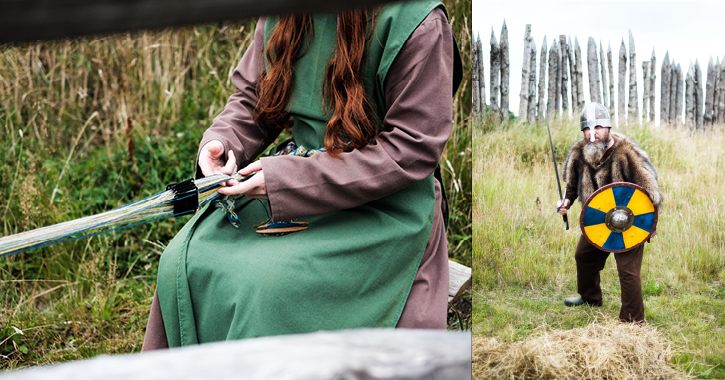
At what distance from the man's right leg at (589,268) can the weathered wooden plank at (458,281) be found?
1027 mm

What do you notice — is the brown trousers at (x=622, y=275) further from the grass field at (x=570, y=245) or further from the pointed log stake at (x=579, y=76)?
the pointed log stake at (x=579, y=76)

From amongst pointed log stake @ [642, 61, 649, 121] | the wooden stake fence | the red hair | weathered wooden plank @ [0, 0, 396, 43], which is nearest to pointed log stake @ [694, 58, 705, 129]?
the wooden stake fence

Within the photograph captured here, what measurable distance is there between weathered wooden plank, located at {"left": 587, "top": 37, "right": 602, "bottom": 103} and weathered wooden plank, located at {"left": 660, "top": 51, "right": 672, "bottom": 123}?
0.15 m

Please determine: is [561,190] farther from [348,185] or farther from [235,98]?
[235,98]

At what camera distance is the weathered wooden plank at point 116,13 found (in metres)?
0.35

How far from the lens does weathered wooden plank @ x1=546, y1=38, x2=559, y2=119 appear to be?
136cm

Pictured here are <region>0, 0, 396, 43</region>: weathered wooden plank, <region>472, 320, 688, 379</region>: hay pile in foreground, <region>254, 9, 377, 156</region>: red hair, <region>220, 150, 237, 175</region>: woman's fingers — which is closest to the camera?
<region>0, 0, 396, 43</region>: weathered wooden plank

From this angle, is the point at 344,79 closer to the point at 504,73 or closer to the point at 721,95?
the point at 504,73

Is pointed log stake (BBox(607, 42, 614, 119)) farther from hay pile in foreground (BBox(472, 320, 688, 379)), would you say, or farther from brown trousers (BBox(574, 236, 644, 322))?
hay pile in foreground (BBox(472, 320, 688, 379))

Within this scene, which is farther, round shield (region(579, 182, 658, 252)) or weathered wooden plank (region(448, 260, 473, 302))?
weathered wooden plank (region(448, 260, 473, 302))

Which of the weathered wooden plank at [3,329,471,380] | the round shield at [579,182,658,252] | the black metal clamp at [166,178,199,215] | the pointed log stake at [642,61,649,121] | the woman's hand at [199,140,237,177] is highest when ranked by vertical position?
the pointed log stake at [642,61,649,121]

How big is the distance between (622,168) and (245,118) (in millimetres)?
1261

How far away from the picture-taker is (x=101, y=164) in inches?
158

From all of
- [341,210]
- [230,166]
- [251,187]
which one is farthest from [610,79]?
[230,166]
